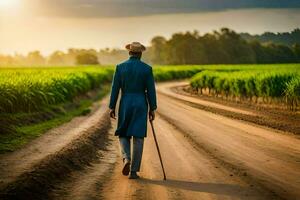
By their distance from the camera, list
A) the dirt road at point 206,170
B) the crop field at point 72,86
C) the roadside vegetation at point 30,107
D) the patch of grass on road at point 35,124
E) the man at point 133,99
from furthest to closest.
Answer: the crop field at point 72,86, the roadside vegetation at point 30,107, the patch of grass on road at point 35,124, the man at point 133,99, the dirt road at point 206,170

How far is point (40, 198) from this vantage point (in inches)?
334

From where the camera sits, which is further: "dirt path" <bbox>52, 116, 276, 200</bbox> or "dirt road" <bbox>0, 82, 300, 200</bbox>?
"dirt road" <bbox>0, 82, 300, 200</bbox>

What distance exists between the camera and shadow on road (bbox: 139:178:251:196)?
8609 mm

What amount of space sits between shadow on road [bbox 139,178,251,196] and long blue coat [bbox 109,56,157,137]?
102cm

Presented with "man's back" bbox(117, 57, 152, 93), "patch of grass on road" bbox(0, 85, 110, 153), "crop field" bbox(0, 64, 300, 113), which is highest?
"man's back" bbox(117, 57, 152, 93)

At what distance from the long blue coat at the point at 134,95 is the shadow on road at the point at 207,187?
40.4 inches

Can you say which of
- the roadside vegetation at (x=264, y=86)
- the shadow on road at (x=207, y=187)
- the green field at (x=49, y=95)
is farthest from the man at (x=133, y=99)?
the roadside vegetation at (x=264, y=86)

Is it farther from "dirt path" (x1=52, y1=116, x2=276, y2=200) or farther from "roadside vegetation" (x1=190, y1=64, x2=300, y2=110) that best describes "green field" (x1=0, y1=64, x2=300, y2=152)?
"dirt path" (x1=52, y1=116, x2=276, y2=200)

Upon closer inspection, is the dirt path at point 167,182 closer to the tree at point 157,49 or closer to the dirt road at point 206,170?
the dirt road at point 206,170

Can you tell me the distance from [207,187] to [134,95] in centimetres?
225

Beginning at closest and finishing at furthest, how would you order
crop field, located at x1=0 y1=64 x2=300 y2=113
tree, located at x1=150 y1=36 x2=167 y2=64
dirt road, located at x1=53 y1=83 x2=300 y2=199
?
1. dirt road, located at x1=53 y1=83 x2=300 y2=199
2. crop field, located at x1=0 y1=64 x2=300 y2=113
3. tree, located at x1=150 y1=36 x2=167 y2=64

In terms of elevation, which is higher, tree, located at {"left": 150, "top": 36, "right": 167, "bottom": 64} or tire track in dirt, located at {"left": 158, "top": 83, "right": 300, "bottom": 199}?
tree, located at {"left": 150, "top": 36, "right": 167, "bottom": 64}

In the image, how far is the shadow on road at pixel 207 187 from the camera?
8.61 meters

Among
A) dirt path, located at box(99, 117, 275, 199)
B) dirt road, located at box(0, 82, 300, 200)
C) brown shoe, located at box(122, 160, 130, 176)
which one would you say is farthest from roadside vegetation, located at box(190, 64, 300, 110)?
brown shoe, located at box(122, 160, 130, 176)
